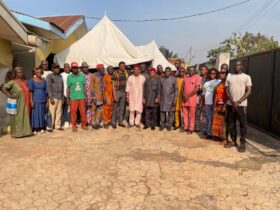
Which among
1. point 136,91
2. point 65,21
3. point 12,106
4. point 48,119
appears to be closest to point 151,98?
point 136,91

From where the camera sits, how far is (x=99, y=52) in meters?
9.85

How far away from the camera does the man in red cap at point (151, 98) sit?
23.3ft

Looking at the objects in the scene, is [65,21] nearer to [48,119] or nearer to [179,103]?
[48,119]

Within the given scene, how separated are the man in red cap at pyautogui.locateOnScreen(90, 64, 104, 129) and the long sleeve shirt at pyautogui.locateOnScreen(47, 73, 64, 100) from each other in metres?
0.75

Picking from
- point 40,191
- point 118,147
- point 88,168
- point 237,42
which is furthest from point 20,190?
point 237,42

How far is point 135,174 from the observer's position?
4.23 metres

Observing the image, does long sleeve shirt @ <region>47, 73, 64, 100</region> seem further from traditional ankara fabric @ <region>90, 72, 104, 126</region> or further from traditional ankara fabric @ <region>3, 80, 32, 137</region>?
traditional ankara fabric @ <region>90, 72, 104, 126</region>

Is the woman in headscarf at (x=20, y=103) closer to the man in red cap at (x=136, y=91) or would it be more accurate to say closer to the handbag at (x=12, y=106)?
the handbag at (x=12, y=106)

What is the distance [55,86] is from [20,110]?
0.98 meters

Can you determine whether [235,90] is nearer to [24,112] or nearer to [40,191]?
[40,191]

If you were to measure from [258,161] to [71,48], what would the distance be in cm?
730

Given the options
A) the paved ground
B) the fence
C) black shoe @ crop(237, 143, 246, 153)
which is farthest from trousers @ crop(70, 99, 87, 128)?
the fence

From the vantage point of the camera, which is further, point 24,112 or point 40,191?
point 24,112

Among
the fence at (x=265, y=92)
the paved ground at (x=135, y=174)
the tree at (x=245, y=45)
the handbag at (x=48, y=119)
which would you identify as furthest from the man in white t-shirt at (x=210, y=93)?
the tree at (x=245, y=45)
